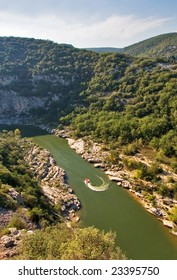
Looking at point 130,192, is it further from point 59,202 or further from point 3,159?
point 3,159

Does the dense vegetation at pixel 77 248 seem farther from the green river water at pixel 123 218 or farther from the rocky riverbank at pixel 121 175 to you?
the rocky riverbank at pixel 121 175

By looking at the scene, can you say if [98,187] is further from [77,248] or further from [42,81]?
[42,81]

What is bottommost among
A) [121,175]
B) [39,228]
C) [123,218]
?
[123,218]

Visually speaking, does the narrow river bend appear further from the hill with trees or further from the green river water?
the hill with trees

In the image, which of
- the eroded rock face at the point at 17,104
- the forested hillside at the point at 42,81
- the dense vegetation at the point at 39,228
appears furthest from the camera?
the eroded rock face at the point at 17,104

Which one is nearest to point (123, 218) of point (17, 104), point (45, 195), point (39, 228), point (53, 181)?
point (45, 195)

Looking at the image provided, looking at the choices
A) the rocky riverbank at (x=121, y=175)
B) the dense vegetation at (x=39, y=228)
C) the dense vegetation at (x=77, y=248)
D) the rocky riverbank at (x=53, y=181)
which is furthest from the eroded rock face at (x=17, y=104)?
the dense vegetation at (x=77, y=248)

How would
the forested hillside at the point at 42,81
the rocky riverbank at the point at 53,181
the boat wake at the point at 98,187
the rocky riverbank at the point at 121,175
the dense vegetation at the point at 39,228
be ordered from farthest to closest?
A: the forested hillside at the point at 42,81 < the boat wake at the point at 98,187 < the rocky riverbank at the point at 53,181 < the rocky riverbank at the point at 121,175 < the dense vegetation at the point at 39,228
